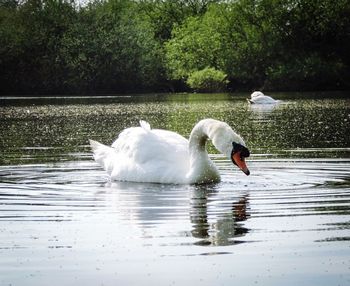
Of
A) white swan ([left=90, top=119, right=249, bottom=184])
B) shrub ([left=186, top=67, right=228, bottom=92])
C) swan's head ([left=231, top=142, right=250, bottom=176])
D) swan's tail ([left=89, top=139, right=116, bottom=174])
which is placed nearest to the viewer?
swan's head ([left=231, top=142, right=250, bottom=176])

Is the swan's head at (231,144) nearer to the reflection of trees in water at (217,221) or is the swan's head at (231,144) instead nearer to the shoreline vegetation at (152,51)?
the reflection of trees in water at (217,221)

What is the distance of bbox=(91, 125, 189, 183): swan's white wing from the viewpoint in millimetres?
13883

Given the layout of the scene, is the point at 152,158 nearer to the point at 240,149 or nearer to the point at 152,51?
the point at 240,149

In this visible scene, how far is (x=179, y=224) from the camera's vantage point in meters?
9.91

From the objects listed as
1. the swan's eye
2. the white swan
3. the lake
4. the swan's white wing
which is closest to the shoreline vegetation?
the lake

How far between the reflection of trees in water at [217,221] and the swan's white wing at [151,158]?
1522 millimetres

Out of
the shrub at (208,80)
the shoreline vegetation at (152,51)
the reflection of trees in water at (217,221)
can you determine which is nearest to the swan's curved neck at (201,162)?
Answer: the reflection of trees in water at (217,221)

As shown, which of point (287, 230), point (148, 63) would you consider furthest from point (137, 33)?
point (287, 230)

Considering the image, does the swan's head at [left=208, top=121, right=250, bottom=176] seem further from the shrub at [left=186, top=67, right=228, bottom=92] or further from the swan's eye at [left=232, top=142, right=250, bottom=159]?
the shrub at [left=186, top=67, right=228, bottom=92]

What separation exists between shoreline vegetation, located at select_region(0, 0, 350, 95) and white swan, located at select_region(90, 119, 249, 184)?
6650cm

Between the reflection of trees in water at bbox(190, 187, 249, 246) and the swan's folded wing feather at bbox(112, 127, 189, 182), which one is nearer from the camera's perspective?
the reflection of trees in water at bbox(190, 187, 249, 246)

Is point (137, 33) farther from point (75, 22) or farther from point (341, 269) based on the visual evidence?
point (341, 269)

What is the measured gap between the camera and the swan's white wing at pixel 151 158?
13883 millimetres

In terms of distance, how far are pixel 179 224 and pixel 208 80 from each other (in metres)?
72.5
